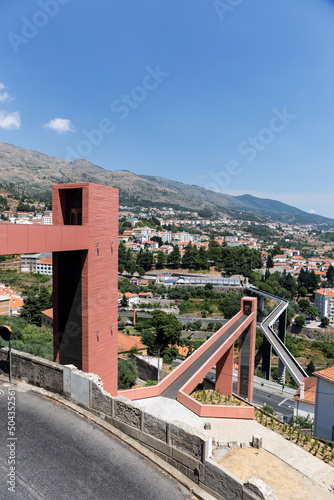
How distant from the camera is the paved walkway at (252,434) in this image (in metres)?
7.08

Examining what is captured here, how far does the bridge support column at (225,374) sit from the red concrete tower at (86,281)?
881 centimetres

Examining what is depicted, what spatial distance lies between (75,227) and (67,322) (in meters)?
2.67

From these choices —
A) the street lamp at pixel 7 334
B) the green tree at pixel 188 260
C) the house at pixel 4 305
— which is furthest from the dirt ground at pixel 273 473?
the green tree at pixel 188 260

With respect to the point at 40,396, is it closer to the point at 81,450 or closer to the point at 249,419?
the point at 81,450

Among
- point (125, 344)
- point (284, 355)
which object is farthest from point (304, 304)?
point (125, 344)

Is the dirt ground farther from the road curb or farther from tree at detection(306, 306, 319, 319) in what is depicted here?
tree at detection(306, 306, 319, 319)

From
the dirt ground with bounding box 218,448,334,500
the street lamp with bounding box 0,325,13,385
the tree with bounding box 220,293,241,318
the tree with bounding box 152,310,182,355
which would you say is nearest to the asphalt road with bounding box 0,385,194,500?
the street lamp with bounding box 0,325,13,385

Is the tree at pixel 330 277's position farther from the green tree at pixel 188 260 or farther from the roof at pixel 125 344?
the roof at pixel 125 344

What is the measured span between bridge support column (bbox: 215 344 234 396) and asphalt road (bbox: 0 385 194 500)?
39.6 ft

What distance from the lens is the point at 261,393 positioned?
26359 millimetres

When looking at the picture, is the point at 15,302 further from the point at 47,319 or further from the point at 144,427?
the point at 144,427

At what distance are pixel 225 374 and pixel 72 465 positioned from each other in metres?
13.0

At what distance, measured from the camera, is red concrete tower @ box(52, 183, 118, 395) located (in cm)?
837

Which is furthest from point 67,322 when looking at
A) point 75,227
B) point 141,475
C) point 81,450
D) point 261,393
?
point 261,393
